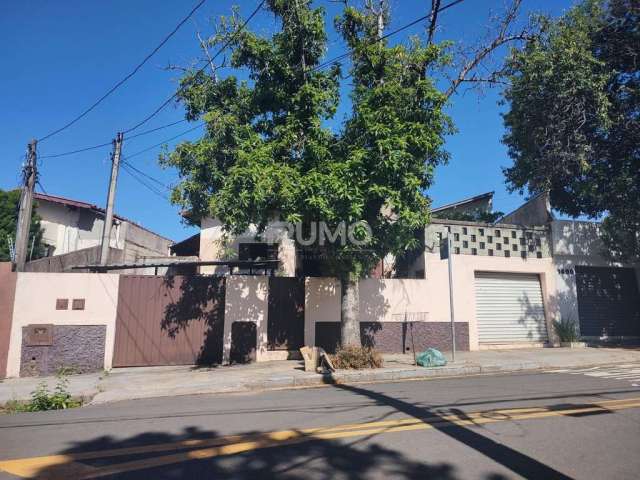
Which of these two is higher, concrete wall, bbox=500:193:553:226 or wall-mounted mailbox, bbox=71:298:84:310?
concrete wall, bbox=500:193:553:226

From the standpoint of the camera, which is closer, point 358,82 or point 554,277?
point 358,82

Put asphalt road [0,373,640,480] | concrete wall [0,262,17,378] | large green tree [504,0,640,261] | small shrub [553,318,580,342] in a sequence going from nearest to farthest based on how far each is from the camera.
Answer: asphalt road [0,373,640,480] → concrete wall [0,262,17,378] → large green tree [504,0,640,261] → small shrub [553,318,580,342]

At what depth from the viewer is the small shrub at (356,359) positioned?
1031cm

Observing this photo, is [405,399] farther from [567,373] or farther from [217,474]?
[567,373]

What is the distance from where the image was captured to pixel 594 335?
14938mm

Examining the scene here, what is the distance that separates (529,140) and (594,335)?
7.00 meters

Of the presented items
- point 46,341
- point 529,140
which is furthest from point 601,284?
point 46,341

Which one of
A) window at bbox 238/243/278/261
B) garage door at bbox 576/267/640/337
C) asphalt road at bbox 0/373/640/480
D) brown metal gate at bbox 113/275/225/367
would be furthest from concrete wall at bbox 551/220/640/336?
brown metal gate at bbox 113/275/225/367

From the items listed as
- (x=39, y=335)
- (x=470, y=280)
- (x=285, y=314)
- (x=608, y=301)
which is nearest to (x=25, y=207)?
(x=39, y=335)

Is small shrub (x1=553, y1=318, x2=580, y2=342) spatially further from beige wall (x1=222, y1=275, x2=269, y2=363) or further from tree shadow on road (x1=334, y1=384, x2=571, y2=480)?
tree shadow on road (x1=334, y1=384, x2=571, y2=480)

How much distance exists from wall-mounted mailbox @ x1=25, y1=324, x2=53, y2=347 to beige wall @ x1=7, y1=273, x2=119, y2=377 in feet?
0.44

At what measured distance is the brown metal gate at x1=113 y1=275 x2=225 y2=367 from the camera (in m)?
11.8

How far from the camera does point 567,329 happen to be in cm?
1426

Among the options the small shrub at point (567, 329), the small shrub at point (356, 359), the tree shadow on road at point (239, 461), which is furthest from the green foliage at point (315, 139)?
the small shrub at point (567, 329)
